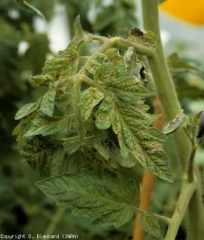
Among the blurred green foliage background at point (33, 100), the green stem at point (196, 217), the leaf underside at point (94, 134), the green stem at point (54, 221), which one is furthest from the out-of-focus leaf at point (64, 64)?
the green stem at point (54, 221)

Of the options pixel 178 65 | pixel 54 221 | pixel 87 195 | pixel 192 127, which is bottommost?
pixel 54 221

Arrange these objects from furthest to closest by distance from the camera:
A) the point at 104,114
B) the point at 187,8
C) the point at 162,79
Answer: the point at 187,8 → the point at 162,79 → the point at 104,114

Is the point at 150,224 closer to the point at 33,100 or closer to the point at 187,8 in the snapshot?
the point at 187,8

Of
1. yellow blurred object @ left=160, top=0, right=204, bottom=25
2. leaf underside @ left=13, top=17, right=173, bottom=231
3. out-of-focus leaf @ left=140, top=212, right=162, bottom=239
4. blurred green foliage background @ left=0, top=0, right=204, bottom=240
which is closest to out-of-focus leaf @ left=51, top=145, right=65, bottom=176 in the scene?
leaf underside @ left=13, top=17, right=173, bottom=231

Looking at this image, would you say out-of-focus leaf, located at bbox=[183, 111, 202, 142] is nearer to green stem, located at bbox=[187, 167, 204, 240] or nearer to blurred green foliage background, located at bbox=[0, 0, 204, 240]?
green stem, located at bbox=[187, 167, 204, 240]

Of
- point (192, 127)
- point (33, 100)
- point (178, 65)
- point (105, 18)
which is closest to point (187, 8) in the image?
point (178, 65)

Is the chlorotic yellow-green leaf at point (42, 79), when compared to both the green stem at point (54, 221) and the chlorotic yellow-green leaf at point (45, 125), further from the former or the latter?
the green stem at point (54, 221)
